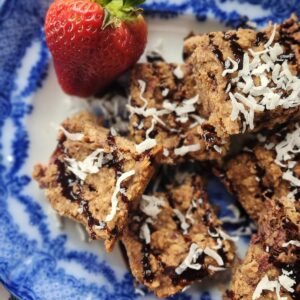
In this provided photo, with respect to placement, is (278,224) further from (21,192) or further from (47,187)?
(21,192)

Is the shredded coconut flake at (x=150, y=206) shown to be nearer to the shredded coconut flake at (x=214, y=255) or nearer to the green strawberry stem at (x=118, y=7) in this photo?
the shredded coconut flake at (x=214, y=255)

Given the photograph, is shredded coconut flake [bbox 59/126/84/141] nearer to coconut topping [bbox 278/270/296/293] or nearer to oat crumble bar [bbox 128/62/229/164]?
oat crumble bar [bbox 128/62/229/164]

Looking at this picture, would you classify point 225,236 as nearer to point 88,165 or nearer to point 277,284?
point 277,284

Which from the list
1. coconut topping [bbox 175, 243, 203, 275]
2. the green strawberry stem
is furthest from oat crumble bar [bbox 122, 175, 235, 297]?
the green strawberry stem

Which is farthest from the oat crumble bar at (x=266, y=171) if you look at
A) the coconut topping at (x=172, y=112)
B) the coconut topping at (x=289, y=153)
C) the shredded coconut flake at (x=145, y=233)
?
the shredded coconut flake at (x=145, y=233)

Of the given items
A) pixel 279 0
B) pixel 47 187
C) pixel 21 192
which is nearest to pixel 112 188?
pixel 47 187
